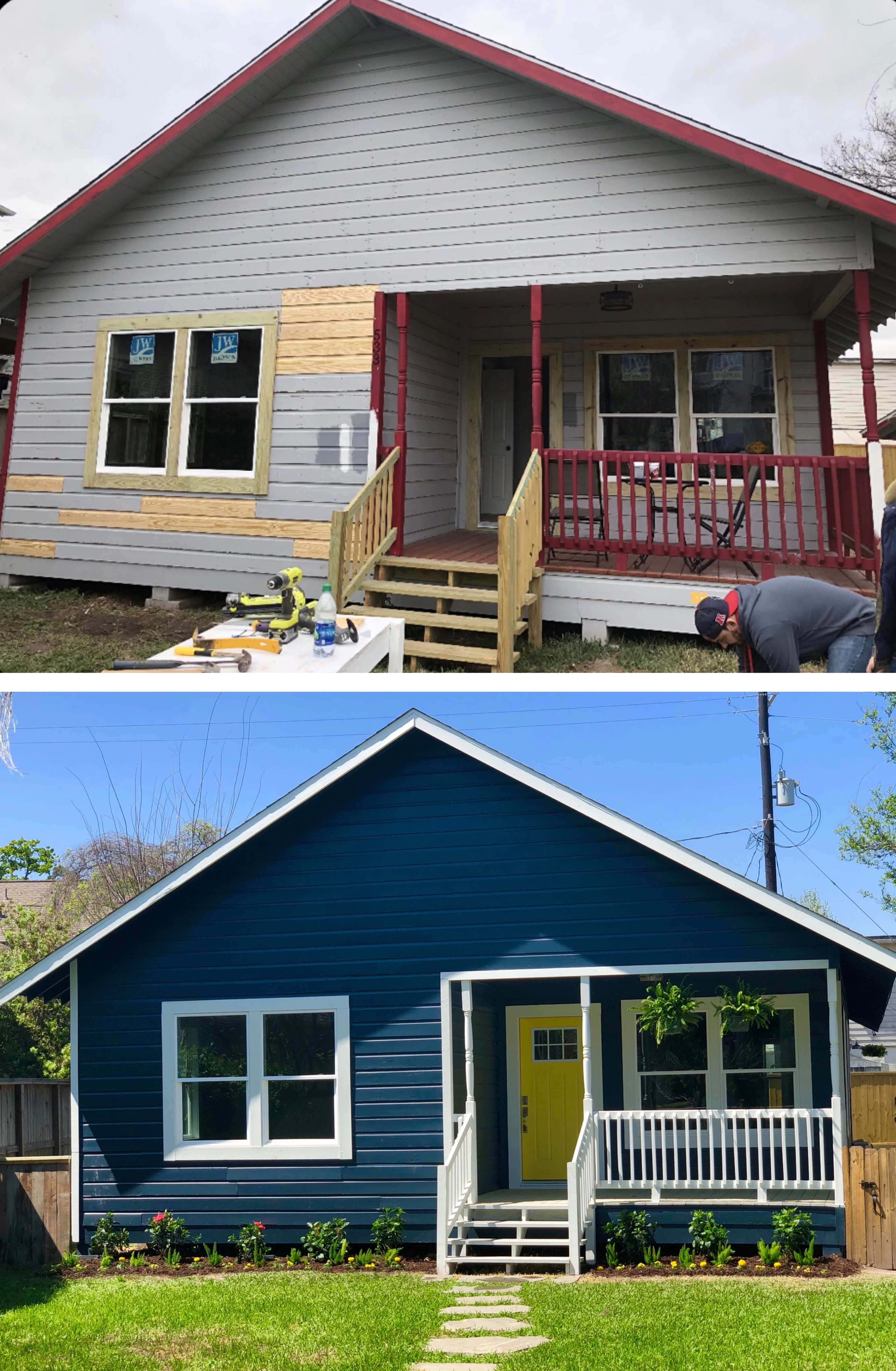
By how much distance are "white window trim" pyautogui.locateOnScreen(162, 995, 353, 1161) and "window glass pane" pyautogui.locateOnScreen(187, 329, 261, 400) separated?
5.81 m

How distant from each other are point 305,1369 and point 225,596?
7622mm

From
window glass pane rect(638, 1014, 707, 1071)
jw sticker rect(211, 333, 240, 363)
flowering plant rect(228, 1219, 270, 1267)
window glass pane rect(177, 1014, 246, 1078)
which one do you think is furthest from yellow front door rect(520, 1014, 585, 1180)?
jw sticker rect(211, 333, 240, 363)

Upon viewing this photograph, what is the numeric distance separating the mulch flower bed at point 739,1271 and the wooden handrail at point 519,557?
446 cm

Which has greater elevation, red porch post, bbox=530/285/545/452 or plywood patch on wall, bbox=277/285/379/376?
plywood patch on wall, bbox=277/285/379/376

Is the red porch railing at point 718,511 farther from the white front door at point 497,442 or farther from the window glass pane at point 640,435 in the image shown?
the white front door at point 497,442

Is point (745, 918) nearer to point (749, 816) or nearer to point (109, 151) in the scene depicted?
point (109, 151)

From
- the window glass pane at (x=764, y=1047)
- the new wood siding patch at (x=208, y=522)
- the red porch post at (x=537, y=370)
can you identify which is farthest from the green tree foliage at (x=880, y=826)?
the new wood siding patch at (x=208, y=522)

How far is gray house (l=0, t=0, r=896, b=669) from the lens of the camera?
930 cm

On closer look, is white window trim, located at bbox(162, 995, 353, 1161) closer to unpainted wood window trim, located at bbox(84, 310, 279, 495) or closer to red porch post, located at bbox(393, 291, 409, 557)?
red porch post, located at bbox(393, 291, 409, 557)

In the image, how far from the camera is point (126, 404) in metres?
11.7

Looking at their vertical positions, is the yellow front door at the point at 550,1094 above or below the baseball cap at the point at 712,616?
below

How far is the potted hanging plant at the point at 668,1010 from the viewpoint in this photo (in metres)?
8.93

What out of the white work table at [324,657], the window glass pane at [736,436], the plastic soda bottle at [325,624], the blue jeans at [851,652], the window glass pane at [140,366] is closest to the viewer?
the white work table at [324,657]

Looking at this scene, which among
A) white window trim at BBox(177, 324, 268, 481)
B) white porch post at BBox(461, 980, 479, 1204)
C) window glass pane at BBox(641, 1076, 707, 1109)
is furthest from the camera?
white window trim at BBox(177, 324, 268, 481)
